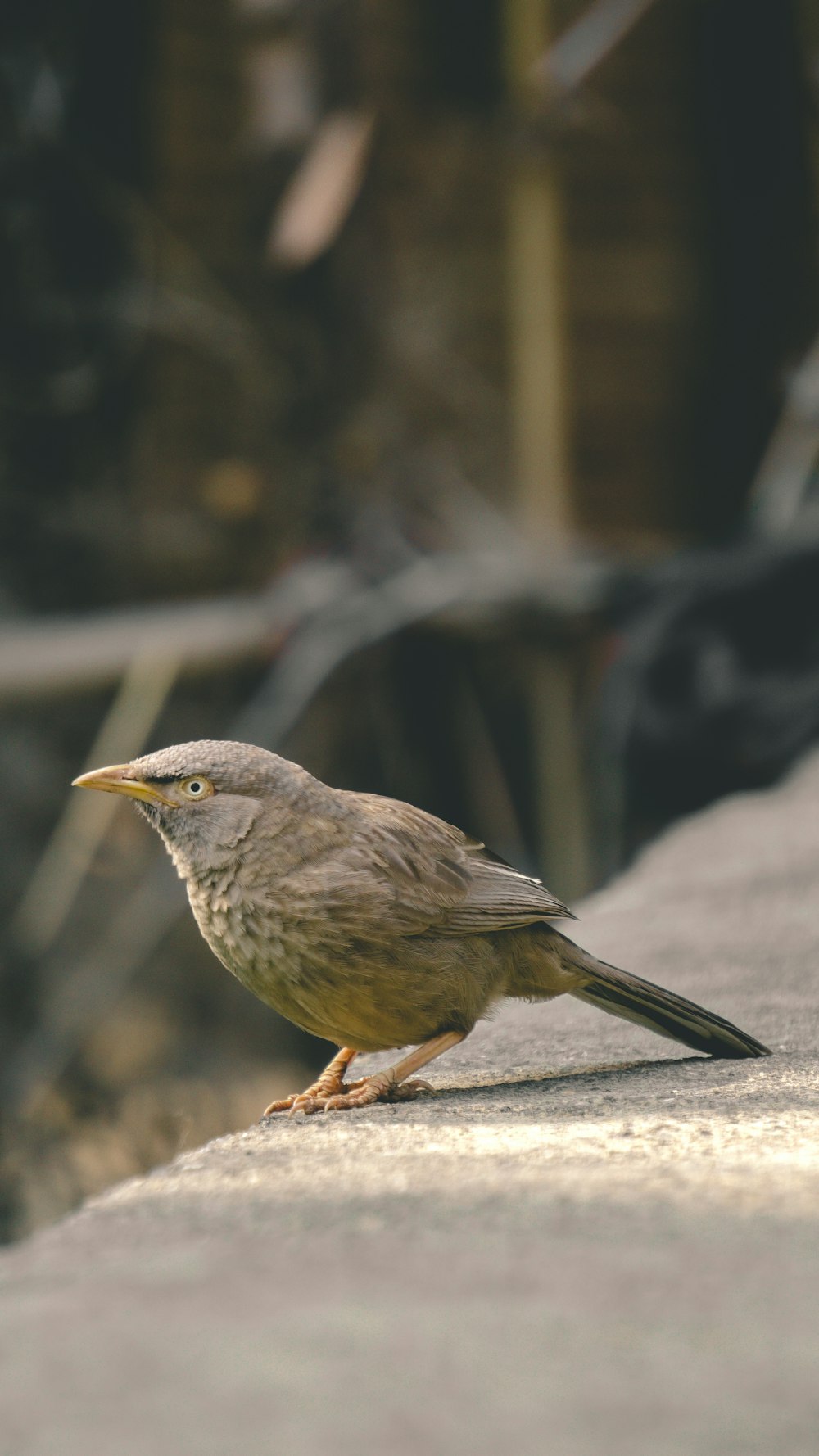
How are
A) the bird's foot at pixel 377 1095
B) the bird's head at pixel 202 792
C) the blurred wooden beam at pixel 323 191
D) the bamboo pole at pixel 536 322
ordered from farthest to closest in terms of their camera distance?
the bamboo pole at pixel 536 322, the blurred wooden beam at pixel 323 191, the bird's head at pixel 202 792, the bird's foot at pixel 377 1095

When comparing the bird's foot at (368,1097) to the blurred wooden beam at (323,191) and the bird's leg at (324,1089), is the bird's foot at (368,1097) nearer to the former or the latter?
the bird's leg at (324,1089)

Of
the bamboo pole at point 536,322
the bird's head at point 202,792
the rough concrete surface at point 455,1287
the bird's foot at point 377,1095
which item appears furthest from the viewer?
the bamboo pole at point 536,322

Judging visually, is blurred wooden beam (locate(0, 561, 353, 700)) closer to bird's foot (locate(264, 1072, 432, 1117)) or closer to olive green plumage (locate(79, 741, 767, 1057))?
olive green plumage (locate(79, 741, 767, 1057))

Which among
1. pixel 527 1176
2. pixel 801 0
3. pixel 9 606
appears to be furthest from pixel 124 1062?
pixel 801 0

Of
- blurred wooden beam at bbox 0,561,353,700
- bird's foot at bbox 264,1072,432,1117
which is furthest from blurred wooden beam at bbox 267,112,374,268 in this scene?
bird's foot at bbox 264,1072,432,1117

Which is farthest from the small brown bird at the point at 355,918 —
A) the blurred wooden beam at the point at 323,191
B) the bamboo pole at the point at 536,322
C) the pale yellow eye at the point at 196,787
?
the bamboo pole at the point at 536,322

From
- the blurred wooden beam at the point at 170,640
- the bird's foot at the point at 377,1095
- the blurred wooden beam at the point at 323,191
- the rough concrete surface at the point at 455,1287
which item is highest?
the blurred wooden beam at the point at 323,191

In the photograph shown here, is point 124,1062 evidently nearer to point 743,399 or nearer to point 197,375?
point 197,375

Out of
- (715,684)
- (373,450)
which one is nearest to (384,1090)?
(715,684)
